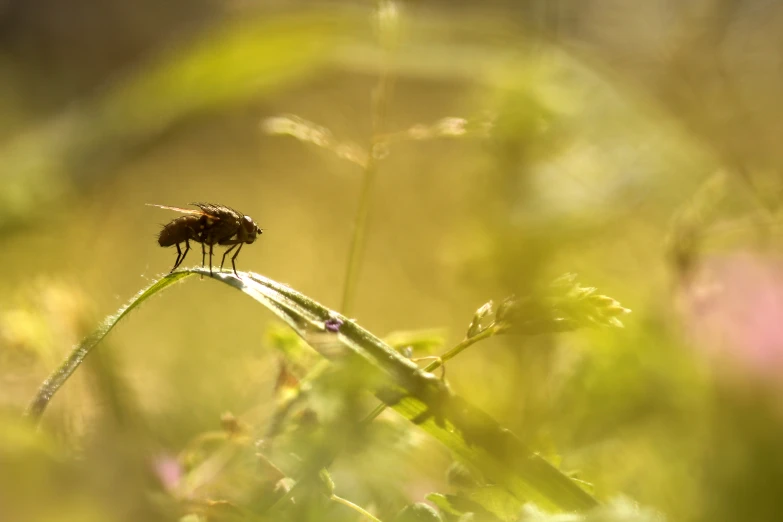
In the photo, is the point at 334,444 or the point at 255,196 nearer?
the point at 334,444

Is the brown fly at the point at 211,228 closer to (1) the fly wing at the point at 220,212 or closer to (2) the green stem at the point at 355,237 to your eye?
(1) the fly wing at the point at 220,212

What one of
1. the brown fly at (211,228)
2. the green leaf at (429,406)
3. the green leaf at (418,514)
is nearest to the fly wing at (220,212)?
the brown fly at (211,228)

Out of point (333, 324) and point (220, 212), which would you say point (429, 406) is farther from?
point (220, 212)

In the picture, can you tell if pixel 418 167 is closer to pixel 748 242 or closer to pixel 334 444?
pixel 748 242

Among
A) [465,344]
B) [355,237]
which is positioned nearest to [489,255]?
[355,237]

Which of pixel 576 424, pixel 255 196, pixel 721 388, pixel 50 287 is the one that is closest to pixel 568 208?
pixel 576 424

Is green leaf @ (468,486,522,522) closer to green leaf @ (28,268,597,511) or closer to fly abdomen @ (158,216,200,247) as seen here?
green leaf @ (28,268,597,511)
